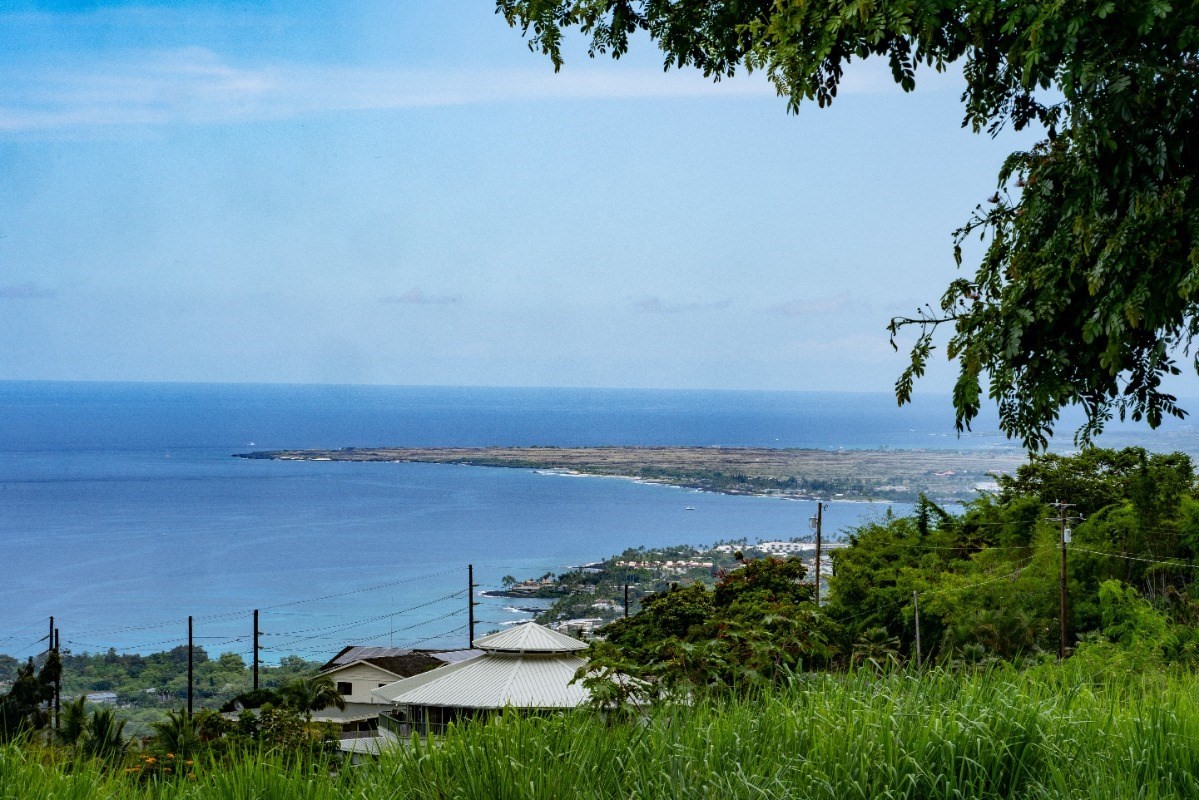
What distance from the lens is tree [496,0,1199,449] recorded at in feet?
16.7

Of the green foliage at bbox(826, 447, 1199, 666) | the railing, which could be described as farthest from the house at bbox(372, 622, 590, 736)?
the green foliage at bbox(826, 447, 1199, 666)

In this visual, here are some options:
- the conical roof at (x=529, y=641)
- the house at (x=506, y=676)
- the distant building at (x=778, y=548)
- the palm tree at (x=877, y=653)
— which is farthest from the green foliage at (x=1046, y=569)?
the distant building at (x=778, y=548)

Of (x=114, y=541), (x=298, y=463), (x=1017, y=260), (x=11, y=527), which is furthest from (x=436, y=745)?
(x=298, y=463)

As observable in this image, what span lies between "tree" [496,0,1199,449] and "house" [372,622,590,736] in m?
8.25

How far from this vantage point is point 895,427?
19275cm

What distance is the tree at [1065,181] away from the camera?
5090 mm

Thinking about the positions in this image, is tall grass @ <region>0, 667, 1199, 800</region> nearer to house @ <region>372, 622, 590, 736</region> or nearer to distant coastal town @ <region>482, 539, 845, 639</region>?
house @ <region>372, 622, 590, 736</region>

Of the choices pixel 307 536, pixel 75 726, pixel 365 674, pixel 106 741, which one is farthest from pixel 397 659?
pixel 307 536

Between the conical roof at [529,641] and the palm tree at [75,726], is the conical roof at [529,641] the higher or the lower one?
the higher one

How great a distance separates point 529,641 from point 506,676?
0.61m

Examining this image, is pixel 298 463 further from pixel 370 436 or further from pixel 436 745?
pixel 436 745

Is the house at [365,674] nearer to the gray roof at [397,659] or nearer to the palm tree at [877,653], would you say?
the gray roof at [397,659]

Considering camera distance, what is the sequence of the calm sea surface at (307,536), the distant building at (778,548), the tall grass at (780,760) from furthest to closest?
the calm sea surface at (307,536) → the distant building at (778,548) → the tall grass at (780,760)

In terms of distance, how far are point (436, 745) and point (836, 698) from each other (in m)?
1.63
